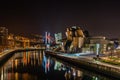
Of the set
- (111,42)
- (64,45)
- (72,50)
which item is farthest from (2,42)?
(111,42)

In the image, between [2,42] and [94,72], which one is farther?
[2,42]

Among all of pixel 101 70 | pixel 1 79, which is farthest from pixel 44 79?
pixel 101 70

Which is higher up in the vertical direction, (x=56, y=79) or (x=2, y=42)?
(x=2, y=42)

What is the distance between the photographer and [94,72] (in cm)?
4525

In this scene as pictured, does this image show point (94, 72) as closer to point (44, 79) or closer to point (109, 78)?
point (109, 78)

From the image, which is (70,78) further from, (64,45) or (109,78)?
(64,45)

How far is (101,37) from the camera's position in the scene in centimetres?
10550

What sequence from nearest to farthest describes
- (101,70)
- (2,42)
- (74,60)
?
(101,70) < (74,60) < (2,42)

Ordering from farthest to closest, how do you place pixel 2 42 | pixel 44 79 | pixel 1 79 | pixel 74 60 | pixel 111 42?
pixel 2 42 → pixel 111 42 → pixel 74 60 → pixel 44 79 → pixel 1 79

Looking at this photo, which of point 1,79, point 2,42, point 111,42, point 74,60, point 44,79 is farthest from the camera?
point 2,42

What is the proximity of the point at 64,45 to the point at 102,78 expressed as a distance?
78954 mm

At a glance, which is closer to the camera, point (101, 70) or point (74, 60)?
point (101, 70)

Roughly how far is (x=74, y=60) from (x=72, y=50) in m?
43.0

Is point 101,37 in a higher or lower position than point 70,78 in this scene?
higher
